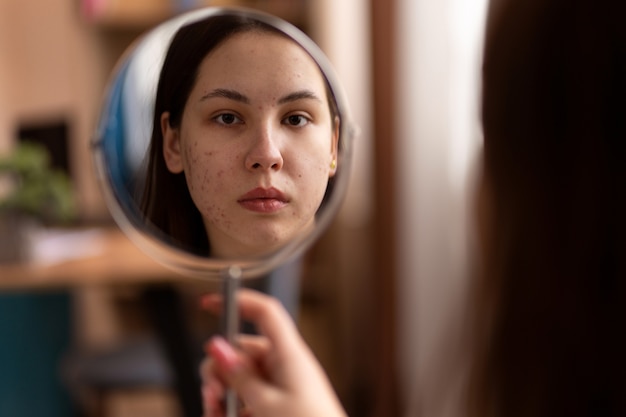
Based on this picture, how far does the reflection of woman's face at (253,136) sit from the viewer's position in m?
0.35

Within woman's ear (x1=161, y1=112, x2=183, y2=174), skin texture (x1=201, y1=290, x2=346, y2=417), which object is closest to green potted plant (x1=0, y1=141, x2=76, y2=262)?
skin texture (x1=201, y1=290, x2=346, y2=417)

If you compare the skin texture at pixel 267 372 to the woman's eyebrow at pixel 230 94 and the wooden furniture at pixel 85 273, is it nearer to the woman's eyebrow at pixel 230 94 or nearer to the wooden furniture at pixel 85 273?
the woman's eyebrow at pixel 230 94

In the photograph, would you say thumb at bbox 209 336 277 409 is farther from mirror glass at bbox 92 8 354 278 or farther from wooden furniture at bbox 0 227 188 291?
wooden furniture at bbox 0 227 188 291

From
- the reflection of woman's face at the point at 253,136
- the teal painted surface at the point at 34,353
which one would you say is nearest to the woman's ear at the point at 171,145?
the reflection of woman's face at the point at 253,136

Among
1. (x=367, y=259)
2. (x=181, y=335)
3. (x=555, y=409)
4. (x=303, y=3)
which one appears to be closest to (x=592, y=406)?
(x=555, y=409)

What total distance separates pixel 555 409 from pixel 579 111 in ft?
0.59

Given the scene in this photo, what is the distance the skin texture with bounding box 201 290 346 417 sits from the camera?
1.42 ft

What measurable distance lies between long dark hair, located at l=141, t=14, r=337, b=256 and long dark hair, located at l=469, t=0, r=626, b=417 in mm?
123

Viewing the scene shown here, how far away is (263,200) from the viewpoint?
0.36 meters

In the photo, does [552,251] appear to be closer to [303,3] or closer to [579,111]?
[579,111]

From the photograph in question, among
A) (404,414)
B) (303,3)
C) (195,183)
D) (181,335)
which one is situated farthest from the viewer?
(303,3)

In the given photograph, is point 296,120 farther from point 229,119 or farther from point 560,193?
point 560,193

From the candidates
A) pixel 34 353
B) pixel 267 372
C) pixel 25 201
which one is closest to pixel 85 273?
pixel 25 201

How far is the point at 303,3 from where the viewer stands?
2.58m
